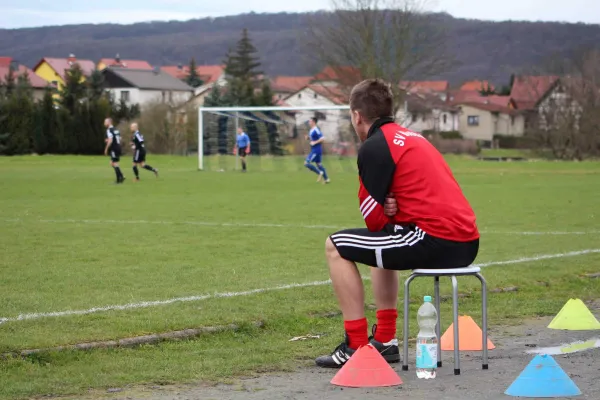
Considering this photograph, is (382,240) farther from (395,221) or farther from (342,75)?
(342,75)

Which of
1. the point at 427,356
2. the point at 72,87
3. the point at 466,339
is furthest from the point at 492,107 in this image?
the point at 427,356

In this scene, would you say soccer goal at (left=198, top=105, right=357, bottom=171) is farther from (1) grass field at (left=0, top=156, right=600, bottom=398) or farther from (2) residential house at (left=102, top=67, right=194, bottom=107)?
(2) residential house at (left=102, top=67, right=194, bottom=107)

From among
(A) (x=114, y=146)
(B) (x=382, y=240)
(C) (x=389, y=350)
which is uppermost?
(B) (x=382, y=240)

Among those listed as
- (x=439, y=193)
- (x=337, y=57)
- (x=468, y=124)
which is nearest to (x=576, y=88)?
(x=337, y=57)

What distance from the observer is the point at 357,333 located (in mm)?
6828

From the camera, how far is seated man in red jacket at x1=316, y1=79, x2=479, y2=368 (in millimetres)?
6574

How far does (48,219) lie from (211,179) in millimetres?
17593

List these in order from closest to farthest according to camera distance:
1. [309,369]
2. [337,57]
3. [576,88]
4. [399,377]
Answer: [399,377] < [309,369] < [576,88] < [337,57]

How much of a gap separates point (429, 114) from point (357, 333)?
12092 cm

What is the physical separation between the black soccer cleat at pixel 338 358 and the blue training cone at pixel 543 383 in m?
1.21

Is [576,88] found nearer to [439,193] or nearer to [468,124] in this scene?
[439,193]

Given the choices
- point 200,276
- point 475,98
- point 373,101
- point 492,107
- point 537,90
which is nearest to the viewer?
point 373,101

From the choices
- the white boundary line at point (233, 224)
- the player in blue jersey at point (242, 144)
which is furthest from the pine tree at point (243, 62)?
Answer: the white boundary line at point (233, 224)

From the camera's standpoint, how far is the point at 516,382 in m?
5.89
